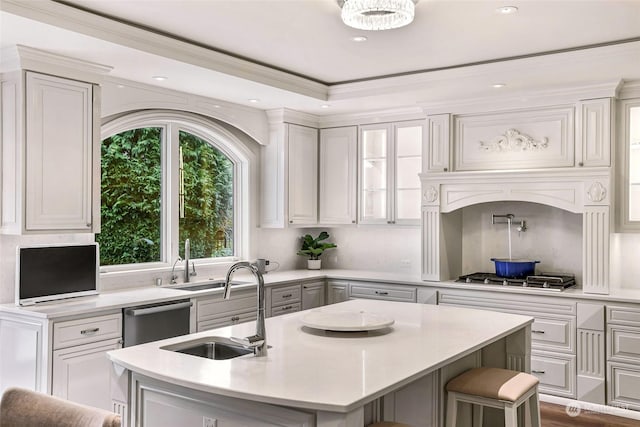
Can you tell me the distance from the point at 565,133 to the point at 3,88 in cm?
412

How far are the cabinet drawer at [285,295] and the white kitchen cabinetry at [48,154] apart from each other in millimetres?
1735

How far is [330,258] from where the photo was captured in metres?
6.52

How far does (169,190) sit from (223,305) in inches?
45.6

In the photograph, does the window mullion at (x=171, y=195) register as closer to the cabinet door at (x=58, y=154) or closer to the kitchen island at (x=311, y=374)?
the cabinet door at (x=58, y=154)

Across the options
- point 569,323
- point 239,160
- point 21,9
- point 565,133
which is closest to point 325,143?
point 239,160

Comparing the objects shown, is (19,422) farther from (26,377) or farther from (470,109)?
(470,109)

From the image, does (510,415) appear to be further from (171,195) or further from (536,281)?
(171,195)

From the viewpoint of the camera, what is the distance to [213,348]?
2.71 metres

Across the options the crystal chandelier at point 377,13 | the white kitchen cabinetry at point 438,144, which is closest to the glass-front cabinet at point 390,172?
the white kitchen cabinetry at point 438,144

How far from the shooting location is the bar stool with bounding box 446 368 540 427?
272cm

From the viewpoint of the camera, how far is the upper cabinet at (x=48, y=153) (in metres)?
3.63

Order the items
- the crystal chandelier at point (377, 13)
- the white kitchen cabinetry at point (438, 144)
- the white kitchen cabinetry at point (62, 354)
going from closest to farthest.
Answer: the crystal chandelier at point (377, 13) < the white kitchen cabinetry at point (62, 354) < the white kitchen cabinetry at point (438, 144)

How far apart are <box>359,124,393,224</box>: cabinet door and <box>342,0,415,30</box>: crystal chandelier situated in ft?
8.98

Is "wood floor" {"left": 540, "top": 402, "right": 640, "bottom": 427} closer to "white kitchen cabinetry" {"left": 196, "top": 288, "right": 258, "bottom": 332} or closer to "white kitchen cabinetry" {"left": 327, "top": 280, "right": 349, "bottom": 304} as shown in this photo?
"white kitchen cabinetry" {"left": 327, "top": 280, "right": 349, "bottom": 304}
